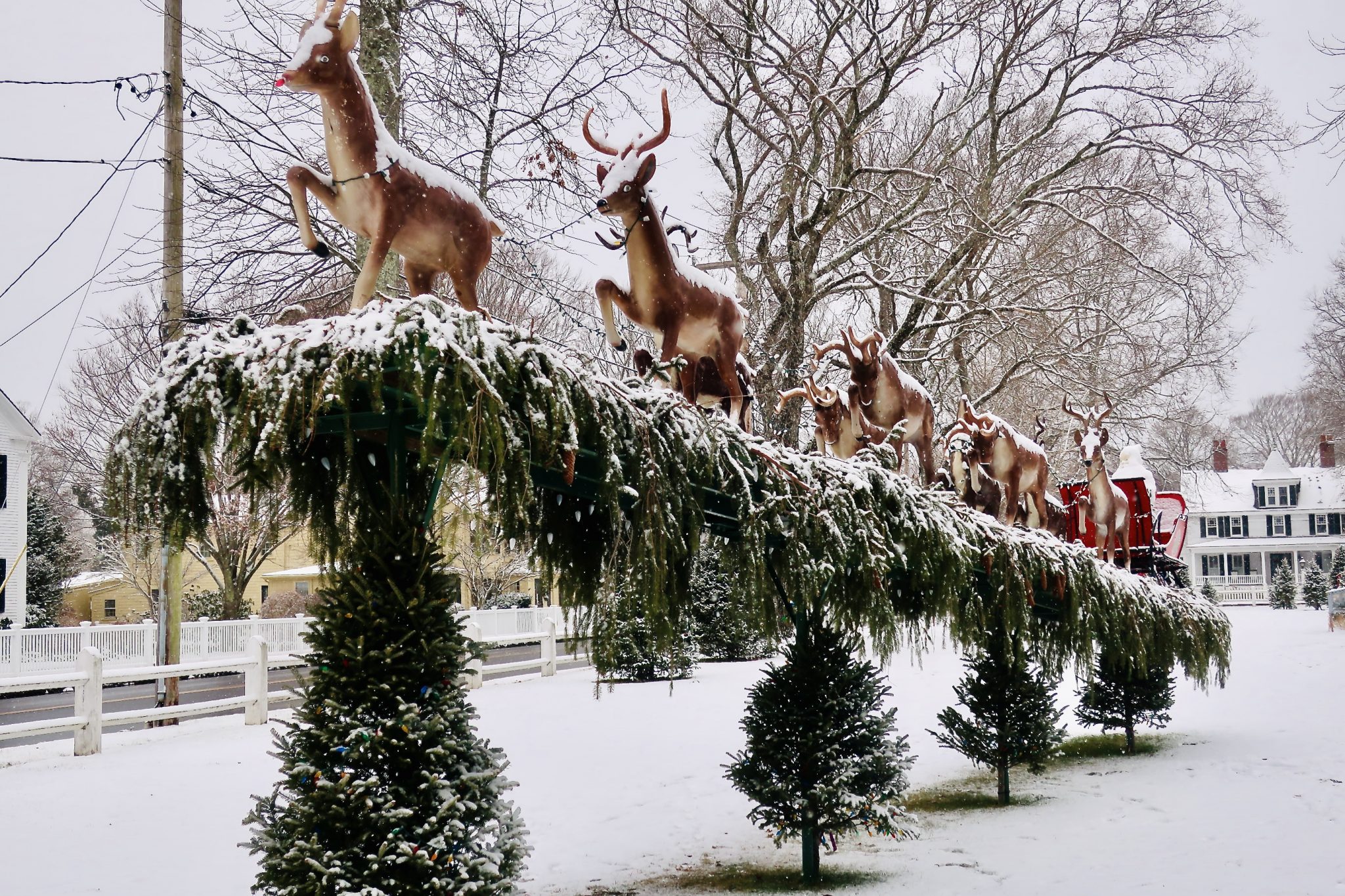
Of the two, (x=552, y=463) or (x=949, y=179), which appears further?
(x=949, y=179)

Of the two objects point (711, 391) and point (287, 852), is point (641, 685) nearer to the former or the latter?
point (711, 391)

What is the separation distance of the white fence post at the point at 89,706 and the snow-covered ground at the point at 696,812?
0.27 m

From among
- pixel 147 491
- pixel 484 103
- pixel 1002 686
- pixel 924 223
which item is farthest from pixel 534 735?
pixel 924 223

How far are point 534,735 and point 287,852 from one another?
10100 millimetres

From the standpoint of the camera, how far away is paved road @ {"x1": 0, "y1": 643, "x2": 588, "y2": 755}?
1706cm

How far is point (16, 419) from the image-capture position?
27.4m

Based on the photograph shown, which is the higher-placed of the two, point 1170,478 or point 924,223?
point 924,223

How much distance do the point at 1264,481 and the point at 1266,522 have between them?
2276 millimetres

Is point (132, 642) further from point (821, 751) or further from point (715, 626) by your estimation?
point (821, 751)

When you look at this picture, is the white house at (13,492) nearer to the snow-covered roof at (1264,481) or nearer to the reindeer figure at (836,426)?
the reindeer figure at (836,426)

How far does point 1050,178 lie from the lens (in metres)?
19.3

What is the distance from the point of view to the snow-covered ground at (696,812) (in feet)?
25.1

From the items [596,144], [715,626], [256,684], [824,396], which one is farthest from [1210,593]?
[596,144]

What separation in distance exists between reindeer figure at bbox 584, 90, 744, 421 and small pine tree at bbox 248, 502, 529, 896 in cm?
222
